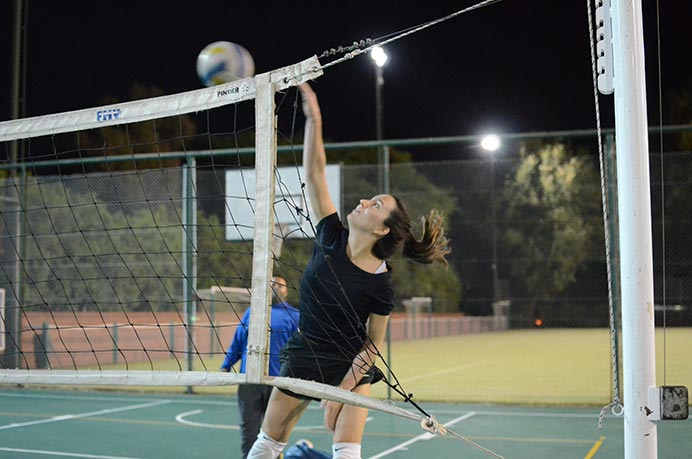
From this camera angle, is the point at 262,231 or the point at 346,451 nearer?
the point at 262,231

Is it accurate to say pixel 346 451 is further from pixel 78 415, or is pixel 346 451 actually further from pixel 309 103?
pixel 78 415

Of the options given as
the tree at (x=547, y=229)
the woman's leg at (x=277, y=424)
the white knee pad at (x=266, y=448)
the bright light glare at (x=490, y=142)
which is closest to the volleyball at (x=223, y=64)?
the woman's leg at (x=277, y=424)

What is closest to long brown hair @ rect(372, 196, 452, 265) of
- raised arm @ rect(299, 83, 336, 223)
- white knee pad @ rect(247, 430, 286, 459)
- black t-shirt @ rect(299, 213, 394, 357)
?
black t-shirt @ rect(299, 213, 394, 357)

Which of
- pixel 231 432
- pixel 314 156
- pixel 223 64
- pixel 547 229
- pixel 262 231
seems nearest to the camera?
pixel 262 231

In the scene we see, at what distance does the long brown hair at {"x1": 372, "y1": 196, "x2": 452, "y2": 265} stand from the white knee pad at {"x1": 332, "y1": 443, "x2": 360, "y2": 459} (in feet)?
3.05

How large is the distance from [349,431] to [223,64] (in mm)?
2389

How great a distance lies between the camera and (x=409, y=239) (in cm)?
452

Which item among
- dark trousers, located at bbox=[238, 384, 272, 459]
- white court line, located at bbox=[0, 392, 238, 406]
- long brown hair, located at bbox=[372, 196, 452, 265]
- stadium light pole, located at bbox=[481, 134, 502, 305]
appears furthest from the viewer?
stadium light pole, located at bbox=[481, 134, 502, 305]

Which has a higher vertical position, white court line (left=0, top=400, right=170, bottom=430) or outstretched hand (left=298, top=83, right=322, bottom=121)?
outstretched hand (left=298, top=83, right=322, bottom=121)

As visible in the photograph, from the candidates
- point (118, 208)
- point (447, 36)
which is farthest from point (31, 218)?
point (447, 36)

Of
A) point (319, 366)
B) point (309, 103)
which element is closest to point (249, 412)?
point (319, 366)

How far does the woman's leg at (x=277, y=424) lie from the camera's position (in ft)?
14.0

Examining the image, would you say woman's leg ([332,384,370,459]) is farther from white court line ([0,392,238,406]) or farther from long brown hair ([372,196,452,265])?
white court line ([0,392,238,406])

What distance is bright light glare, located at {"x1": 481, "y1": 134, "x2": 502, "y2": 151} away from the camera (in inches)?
416
